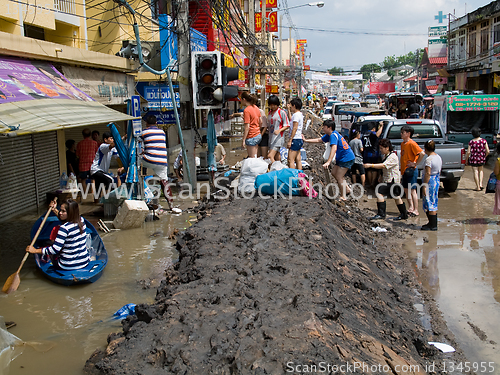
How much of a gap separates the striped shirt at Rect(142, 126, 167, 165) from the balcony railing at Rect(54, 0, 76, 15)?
6.16 meters

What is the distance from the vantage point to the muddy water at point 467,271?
199 inches

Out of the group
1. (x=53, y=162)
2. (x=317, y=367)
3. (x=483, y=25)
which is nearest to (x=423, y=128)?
(x=53, y=162)

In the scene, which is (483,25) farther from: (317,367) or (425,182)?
(317,367)

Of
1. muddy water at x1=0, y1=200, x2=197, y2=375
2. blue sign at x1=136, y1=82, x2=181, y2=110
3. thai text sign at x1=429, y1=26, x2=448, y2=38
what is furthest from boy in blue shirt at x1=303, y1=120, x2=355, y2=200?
thai text sign at x1=429, y1=26, x2=448, y2=38

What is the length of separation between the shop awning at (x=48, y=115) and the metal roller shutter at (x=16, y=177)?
285 cm

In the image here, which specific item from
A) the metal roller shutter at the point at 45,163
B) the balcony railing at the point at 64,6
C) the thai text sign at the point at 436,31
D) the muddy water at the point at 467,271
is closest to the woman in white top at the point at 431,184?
the muddy water at the point at 467,271

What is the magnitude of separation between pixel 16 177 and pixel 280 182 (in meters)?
6.05

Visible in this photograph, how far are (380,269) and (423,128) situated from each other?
7639 millimetres

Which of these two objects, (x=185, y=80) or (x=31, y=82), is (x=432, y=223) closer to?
(x=185, y=80)

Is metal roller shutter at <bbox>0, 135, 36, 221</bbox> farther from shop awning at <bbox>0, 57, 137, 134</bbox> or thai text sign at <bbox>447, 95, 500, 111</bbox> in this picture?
thai text sign at <bbox>447, 95, 500, 111</bbox>

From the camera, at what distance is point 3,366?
4137 millimetres

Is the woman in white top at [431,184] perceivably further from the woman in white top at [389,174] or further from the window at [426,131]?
the window at [426,131]

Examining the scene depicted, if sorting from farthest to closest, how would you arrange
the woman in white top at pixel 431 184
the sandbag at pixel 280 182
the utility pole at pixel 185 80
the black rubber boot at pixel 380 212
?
the utility pole at pixel 185 80
the black rubber boot at pixel 380 212
the woman in white top at pixel 431 184
the sandbag at pixel 280 182

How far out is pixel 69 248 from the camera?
605 centimetres
